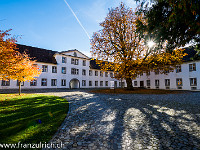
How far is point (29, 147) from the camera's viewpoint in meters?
2.60

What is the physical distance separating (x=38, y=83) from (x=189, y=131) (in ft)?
89.8

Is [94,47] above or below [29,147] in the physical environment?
above

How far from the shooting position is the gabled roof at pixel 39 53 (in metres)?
25.4

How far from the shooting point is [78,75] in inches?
1220

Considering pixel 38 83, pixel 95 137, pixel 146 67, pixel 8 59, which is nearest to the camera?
pixel 95 137

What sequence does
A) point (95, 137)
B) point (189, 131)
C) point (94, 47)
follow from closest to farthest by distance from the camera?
point (95, 137) → point (189, 131) → point (94, 47)

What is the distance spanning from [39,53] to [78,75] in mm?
11682

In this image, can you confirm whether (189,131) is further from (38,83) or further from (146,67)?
(38,83)

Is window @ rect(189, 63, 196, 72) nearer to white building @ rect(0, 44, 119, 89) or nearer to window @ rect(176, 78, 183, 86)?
window @ rect(176, 78, 183, 86)

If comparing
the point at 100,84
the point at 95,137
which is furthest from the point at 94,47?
the point at 100,84

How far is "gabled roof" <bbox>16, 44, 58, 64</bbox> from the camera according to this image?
25372 mm

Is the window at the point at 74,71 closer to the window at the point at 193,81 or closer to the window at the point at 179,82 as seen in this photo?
the window at the point at 179,82

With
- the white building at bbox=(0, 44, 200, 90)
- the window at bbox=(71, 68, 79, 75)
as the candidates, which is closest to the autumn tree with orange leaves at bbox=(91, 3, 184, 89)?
the white building at bbox=(0, 44, 200, 90)

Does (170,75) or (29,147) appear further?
(170,75)
